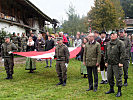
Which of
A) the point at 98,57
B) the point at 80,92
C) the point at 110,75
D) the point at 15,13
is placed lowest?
the point at 80,92

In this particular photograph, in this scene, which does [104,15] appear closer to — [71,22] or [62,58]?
[71,22]

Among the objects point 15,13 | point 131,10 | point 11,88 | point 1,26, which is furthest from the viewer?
point 131,10

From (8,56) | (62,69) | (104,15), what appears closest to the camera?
(62,69)

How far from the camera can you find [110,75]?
6.00m

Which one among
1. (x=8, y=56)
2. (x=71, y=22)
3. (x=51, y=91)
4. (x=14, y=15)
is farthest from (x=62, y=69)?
(x=71, y=22)

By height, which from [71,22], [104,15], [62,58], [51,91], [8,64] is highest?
[104,15]

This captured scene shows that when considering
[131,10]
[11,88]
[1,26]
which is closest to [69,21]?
[1,26]

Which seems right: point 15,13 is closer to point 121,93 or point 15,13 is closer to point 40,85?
point 40,85

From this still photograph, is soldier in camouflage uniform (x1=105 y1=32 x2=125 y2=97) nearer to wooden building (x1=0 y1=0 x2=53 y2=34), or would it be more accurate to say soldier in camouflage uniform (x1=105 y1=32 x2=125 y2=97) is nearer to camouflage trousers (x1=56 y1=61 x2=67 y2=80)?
camouflage trousers (x1=56 y1=61 x2=67 y2=80)

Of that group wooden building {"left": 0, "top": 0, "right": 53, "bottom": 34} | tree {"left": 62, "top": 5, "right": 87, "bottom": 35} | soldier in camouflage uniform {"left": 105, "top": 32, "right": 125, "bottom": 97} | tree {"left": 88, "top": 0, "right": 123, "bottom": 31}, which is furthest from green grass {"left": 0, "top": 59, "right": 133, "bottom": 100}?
tree {"left": 88, "top": 0, "right": 123, "bottom": 31}

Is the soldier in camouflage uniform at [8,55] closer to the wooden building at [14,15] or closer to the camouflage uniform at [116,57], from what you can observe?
the camouflage uniform at [116,57]

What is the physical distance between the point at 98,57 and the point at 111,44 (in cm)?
64

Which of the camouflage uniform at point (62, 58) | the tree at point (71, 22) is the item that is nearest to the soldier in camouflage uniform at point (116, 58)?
the camouflage uniform at point (62, 58)

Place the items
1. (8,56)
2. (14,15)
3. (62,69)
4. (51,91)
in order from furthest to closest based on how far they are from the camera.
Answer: (14,15), (8,56), (62,69), (51,91)
